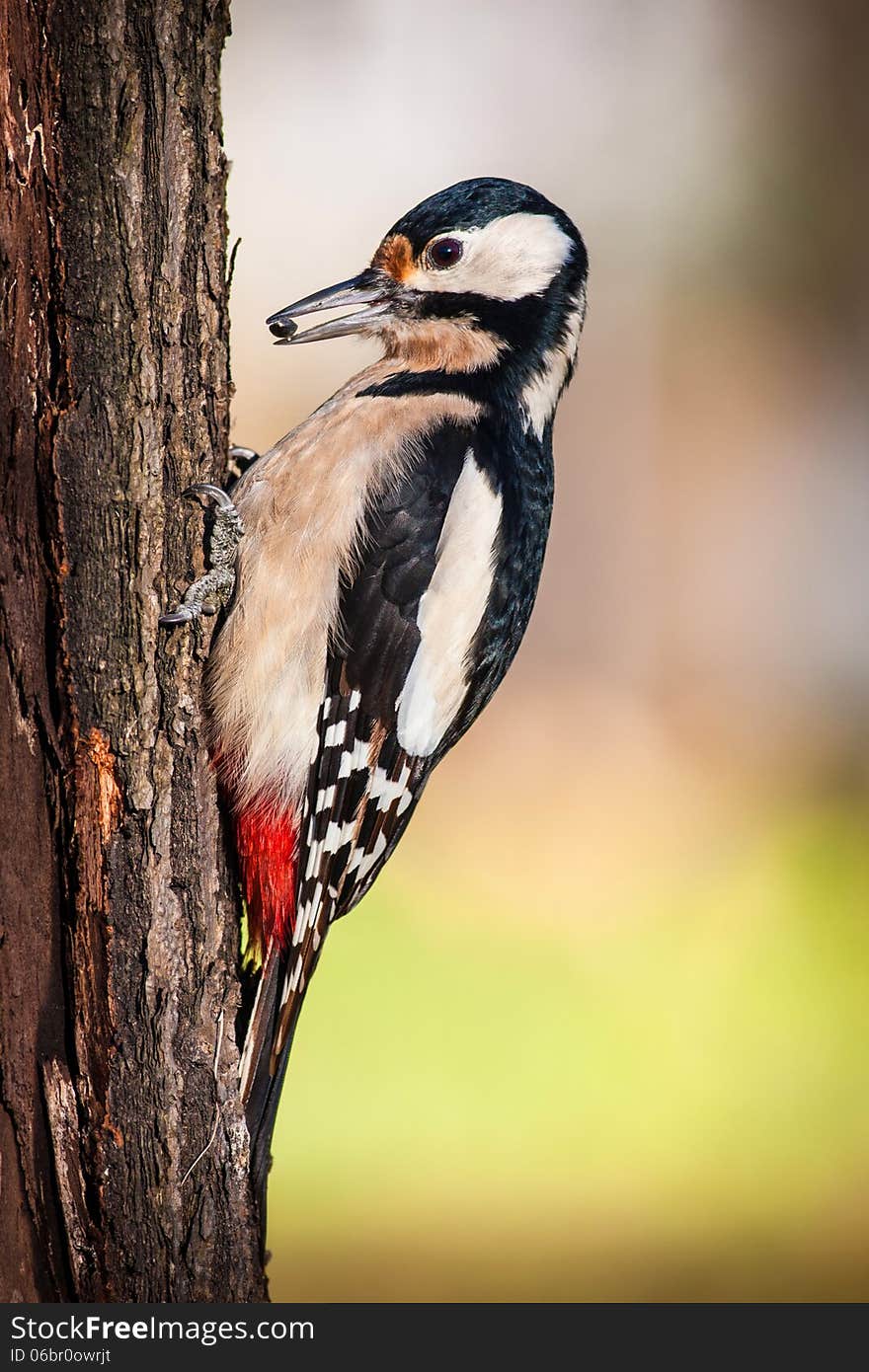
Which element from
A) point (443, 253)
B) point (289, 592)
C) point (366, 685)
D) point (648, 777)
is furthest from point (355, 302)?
point (648, 777)

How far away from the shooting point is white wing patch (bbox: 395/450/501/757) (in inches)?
70.1

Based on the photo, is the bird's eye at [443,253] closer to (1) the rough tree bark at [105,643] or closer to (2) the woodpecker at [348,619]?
(2) the woodpecker at [348,619]

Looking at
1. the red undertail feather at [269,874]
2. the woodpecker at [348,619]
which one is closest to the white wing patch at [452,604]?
the woodpecker at [348,619]

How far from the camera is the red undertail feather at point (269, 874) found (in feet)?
5.67

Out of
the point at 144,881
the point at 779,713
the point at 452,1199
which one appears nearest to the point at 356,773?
the point at 144,881

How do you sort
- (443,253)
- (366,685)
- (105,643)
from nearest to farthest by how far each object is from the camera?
(105,643), (366,685), (443,253)

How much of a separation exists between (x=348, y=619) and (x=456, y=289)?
60 centimetres

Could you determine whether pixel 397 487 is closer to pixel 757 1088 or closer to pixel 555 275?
pixel 555 275

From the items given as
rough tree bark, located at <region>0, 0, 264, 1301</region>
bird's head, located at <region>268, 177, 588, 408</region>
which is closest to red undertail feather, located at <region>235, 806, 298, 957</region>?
rough tree bark, located at <region>0, 0, 264, 1301</region>

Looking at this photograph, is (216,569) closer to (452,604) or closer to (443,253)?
(452,604)

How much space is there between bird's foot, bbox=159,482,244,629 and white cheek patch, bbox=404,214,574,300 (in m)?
0.55

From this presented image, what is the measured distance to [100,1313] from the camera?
1461 mm

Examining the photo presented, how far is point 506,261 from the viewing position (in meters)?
2.00

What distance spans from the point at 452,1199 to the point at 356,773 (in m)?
1.93
